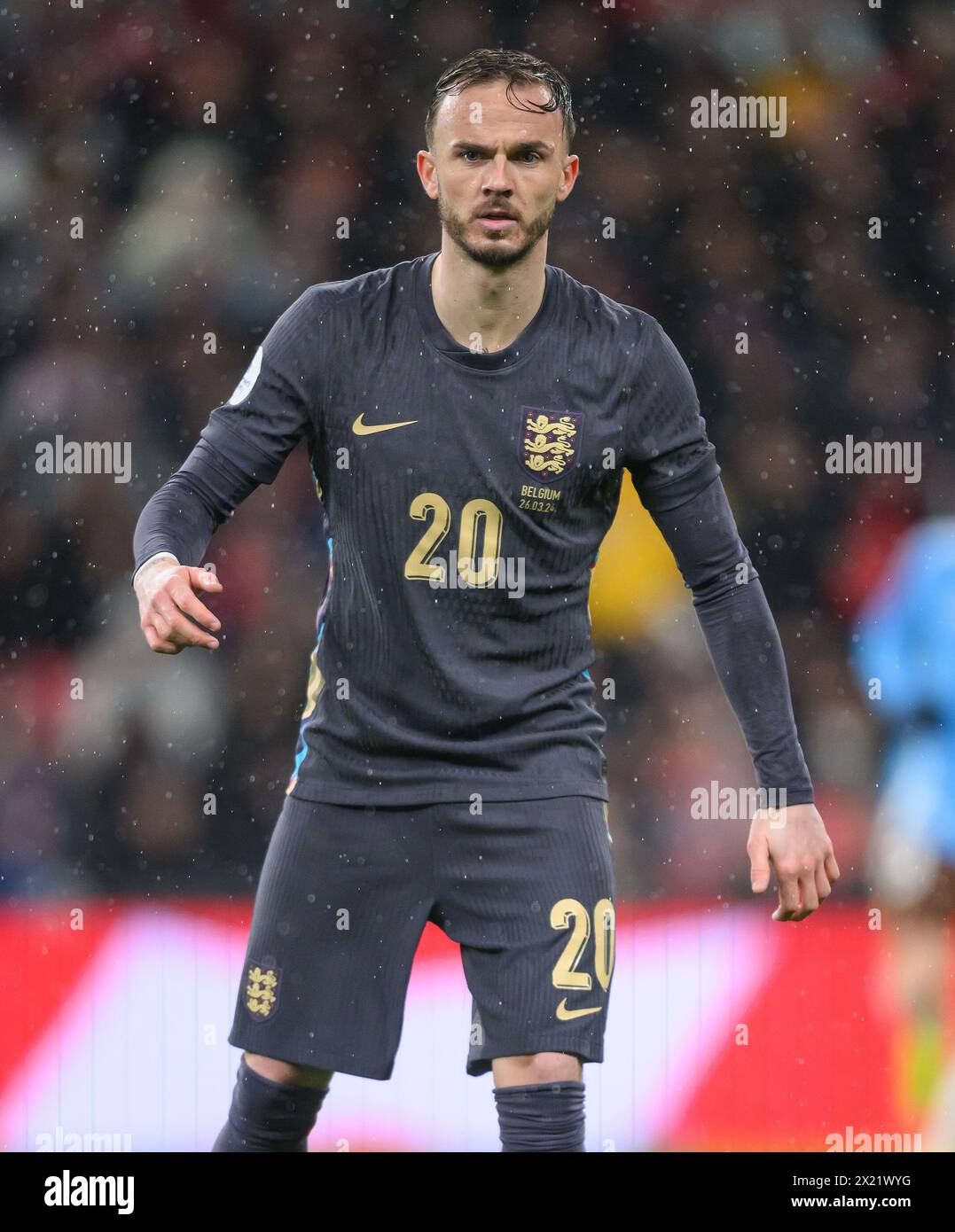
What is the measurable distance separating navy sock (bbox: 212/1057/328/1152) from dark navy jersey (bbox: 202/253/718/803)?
1.46ft

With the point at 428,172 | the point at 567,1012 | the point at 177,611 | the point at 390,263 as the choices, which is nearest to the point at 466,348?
the point at 428,172

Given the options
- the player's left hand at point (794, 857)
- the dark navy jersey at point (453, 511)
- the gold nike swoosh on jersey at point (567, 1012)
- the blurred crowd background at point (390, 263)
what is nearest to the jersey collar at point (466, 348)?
the dark navy jersey at point (453, 511)

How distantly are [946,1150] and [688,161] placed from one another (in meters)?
2.59

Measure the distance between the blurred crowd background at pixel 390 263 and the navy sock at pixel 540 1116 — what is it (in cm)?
181

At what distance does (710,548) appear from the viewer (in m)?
2.56

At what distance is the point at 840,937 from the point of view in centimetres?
388

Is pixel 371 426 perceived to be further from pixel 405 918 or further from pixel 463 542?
pixel 405 918

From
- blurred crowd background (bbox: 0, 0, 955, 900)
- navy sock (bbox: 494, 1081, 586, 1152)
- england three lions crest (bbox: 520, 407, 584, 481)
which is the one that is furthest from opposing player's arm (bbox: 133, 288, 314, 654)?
blurred crowd background (bbox: 0, 0, 955, 900)

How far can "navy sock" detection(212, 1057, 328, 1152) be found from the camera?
8.20 ft

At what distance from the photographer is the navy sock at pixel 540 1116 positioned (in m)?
2.34

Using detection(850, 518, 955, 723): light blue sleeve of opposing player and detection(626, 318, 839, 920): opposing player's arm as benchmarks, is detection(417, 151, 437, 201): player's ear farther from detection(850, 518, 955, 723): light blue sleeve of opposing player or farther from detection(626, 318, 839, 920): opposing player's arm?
detection(850, 518, 955, 723): light blue sleeve of opposing player

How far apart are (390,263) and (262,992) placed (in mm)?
2404
